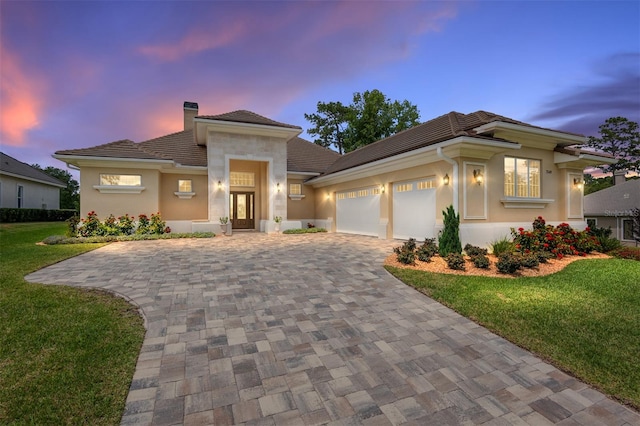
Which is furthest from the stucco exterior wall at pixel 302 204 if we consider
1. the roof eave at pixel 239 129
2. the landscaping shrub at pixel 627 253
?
the landscaping shrub at pixel 627 253

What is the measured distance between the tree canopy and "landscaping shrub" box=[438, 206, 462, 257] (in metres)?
21.0

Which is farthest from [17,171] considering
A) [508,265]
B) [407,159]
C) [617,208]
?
[617,208]

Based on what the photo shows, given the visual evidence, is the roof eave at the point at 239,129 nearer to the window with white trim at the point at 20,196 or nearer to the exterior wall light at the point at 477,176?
the exterior wall light at the point at 477,176

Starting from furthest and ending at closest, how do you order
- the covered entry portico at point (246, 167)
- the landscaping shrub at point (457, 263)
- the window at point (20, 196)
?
the window at point (20, 196), the covered entry portico at point (246, 167), the landscaping shrub at point (457, 263)

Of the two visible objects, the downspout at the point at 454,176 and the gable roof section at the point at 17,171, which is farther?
the gable roof section at the point at 17,171

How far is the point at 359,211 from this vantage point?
14312 millimetres

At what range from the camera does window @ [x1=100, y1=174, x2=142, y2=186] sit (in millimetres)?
13377

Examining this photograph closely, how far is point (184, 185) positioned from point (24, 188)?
16.2 meters

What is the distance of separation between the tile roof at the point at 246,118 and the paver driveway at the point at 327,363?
35.5 ft

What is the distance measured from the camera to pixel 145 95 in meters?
14.5

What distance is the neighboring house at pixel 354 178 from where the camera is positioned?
9219 millimetres

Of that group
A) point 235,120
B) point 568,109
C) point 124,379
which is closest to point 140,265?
point 124,379

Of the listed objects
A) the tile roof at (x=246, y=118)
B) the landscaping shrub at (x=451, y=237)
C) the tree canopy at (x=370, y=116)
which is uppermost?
the tree canopy at (x=370, y=116)

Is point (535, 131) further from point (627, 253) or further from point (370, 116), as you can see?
point (370, 116)
